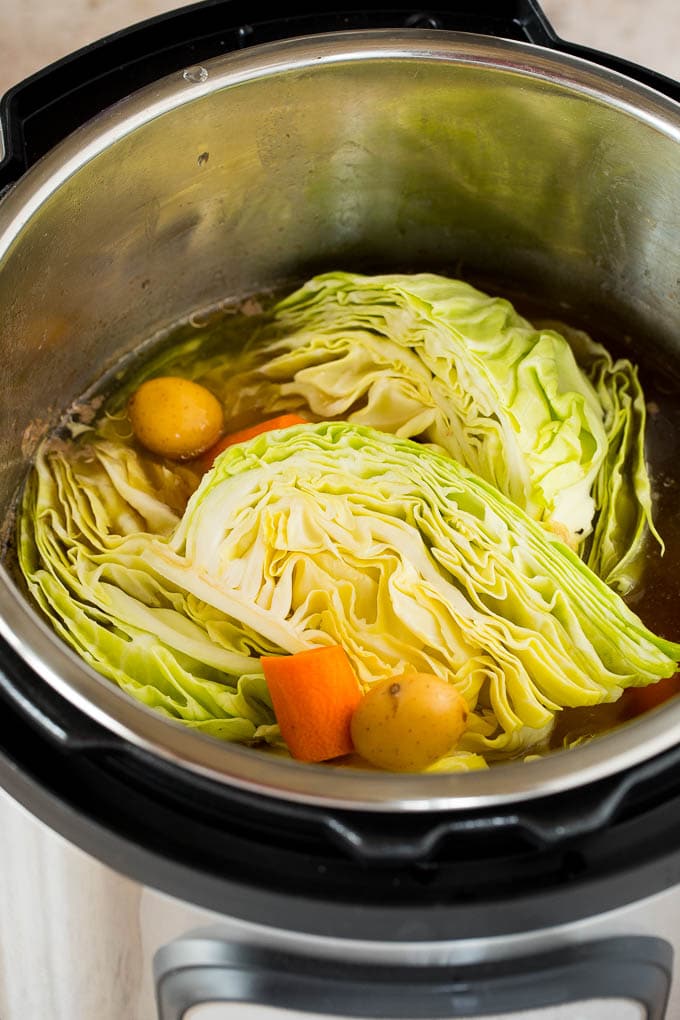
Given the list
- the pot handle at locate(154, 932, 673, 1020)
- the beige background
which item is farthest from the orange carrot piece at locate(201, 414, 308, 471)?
the beige background

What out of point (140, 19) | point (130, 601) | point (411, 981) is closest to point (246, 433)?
point (130, 601)

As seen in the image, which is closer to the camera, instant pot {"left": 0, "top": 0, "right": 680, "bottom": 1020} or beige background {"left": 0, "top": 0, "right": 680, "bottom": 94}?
instant pot {"left": 0, "top": 0, "right": 680, "bottom": 1020}

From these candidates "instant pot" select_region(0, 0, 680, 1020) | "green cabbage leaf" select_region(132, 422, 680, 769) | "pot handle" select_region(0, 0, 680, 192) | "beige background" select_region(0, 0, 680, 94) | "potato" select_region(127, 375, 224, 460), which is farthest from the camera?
"beige background" select_region(0, 0, 680, 94)

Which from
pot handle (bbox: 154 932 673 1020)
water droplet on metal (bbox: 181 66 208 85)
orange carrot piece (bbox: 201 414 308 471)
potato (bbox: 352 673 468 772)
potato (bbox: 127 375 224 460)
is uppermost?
water droplet on metal (bbox: 181 66 208 85)

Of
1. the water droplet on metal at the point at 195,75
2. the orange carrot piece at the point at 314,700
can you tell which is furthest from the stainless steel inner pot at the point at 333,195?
the orange carrot piece at the point at 314,700

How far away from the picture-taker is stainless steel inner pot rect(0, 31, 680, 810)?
3.38 feet

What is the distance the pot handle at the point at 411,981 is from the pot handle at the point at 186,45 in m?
0.67

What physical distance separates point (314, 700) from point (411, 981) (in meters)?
0.23

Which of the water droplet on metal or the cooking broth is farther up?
the water droplet on metal

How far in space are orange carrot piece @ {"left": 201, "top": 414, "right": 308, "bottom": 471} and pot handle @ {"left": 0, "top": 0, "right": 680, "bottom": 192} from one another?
32cm

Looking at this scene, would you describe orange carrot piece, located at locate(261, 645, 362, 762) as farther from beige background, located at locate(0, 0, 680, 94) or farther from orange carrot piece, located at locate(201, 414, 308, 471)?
beige background, located at locate(0, 0, 680, 94)

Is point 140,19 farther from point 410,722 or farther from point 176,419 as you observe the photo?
point 410,722

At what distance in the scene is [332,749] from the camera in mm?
843

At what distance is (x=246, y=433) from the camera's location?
111 centimetres
